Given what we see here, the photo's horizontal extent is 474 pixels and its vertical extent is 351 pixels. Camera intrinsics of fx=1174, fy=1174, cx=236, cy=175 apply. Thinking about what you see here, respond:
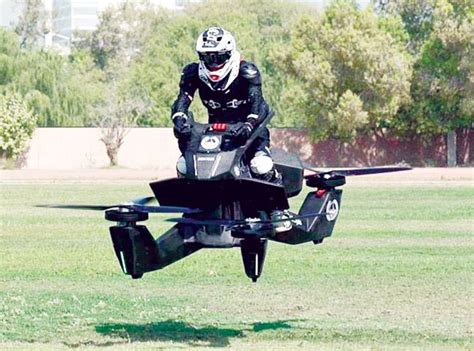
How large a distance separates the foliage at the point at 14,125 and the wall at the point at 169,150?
1.39 m

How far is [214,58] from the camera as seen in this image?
1068 centimetres

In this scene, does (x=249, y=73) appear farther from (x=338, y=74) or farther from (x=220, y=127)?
(x=338, y=74)

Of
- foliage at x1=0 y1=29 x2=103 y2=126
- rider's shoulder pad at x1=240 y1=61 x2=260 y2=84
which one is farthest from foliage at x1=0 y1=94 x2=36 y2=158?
rider's shoulder pad at x1=240 y1=61 x2=260 y2=84

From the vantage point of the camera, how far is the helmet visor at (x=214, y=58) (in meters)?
10.6

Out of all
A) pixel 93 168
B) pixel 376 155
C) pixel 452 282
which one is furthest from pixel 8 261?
pixel 376 155

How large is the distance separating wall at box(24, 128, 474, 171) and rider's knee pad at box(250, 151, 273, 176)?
57.1 meters

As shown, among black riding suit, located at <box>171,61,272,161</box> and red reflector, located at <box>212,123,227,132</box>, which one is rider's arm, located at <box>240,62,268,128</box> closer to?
black riding suit, located at <box>171,61,272,161</box>

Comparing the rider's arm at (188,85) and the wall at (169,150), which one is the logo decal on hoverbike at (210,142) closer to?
the rider's arm at (188,85)

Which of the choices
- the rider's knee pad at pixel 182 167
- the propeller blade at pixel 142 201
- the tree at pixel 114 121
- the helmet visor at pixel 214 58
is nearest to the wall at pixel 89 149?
the tree at pixel 114 121

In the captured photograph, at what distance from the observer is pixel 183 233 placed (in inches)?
439

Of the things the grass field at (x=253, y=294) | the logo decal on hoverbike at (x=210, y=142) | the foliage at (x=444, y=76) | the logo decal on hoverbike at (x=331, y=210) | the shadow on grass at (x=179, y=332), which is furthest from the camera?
the foliage at (x=444, y=76)

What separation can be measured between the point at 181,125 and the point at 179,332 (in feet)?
9.89

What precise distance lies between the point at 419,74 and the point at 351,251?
49163 mm

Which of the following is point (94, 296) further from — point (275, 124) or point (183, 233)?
point (275, 124)
